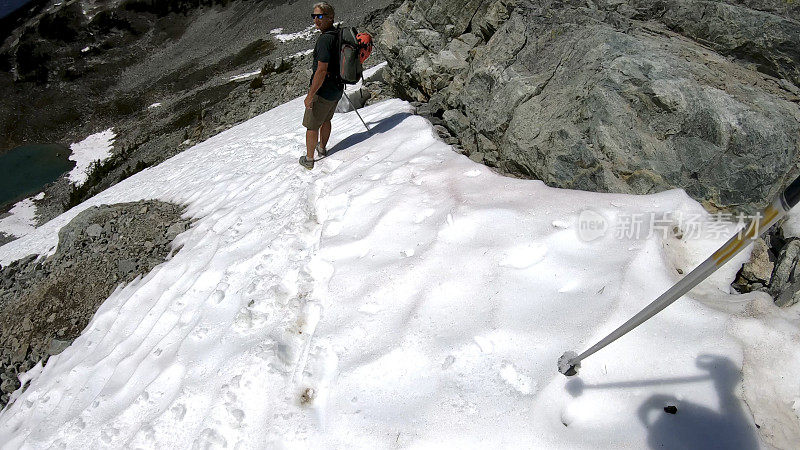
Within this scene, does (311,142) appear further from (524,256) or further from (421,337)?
(421,337)

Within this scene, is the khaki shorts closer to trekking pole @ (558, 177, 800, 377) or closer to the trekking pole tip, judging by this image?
the trekking pole tip

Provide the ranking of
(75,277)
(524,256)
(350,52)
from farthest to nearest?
(75,277)
(350,52)
(524,256)

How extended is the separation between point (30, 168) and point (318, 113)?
28291 mm

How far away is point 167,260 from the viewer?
227 inches

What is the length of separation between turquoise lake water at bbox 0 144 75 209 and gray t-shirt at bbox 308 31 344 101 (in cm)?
2269

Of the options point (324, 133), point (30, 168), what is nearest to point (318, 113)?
point (324, 133)

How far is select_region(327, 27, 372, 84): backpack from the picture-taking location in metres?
5.93

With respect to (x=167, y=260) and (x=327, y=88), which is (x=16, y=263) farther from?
(x=327, y=88)

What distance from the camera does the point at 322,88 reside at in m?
6.30

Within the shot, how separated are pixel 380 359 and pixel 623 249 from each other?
6.48 feet

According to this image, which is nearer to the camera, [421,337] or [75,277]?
[421,337]

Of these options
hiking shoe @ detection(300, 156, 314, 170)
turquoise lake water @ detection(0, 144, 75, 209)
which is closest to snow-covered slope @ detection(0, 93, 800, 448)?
hiking shoe @ detection(300, 156, 314, 170)

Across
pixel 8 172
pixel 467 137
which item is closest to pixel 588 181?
pixel 467 137

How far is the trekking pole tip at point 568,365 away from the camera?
99.0 inches
